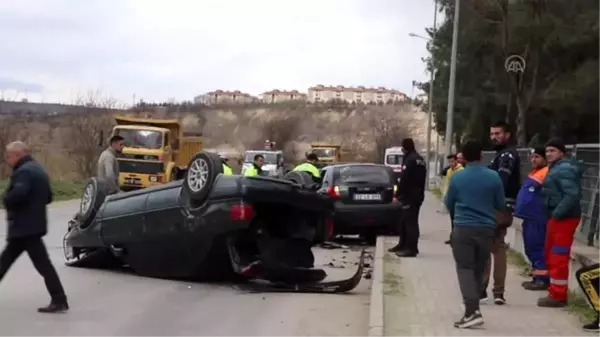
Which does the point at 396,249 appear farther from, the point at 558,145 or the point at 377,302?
the point at 558,145

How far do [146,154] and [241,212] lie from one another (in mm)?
20314

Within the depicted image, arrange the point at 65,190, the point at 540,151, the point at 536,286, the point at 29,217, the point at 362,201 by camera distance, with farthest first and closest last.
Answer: the point at 65,190 → the point at 362,201 → the point at 536,286 → the point at 540,151 → the point at 29,217

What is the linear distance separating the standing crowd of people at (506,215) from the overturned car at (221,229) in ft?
7.57

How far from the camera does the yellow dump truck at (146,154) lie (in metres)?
30.5

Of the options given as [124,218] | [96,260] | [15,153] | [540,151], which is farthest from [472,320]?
[96,260]

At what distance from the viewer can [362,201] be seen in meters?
18.0

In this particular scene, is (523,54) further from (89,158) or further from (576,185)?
(576,185)

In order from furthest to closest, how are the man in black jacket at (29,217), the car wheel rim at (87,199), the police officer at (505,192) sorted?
1. the car wheel rim at (87,199)
2. the police officer at (505,192)
3. the man in black jacket at (29,217)

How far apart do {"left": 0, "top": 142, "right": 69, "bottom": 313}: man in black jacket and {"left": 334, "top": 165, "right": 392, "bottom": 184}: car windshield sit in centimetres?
960

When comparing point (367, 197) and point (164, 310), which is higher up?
point (367, 197)

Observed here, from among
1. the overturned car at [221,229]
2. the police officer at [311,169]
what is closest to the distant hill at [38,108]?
the police officer at [311,169]

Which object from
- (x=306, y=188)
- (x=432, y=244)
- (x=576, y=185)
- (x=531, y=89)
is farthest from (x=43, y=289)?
(x=531, y=89)

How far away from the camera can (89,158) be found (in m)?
49.4

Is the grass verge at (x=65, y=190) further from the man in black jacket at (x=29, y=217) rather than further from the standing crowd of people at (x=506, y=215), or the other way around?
the standing crowd of people at (x=506, y=215)
